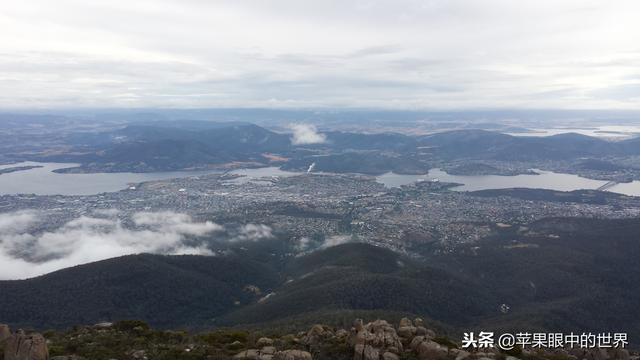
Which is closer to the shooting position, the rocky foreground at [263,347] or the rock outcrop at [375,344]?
the rocky foreground at [263,347]

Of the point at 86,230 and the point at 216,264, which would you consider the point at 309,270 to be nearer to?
the point at 216,264

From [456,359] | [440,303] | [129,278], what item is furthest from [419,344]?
[129,278]

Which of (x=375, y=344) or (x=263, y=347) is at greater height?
(x=375, y=344)

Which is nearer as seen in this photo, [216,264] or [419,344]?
[419,344]

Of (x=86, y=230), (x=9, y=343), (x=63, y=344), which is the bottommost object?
(x=86, y=230)

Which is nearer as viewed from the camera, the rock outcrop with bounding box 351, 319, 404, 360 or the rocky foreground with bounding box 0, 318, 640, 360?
the rocky foreground with bounding box 0, 318, 640, 360

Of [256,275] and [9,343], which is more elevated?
[9,343]

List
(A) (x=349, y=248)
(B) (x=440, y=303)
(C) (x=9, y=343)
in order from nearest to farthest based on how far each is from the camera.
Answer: (C) (x=9, y=343), (B) (x=440, y=303), (A) (x=349, y=248)

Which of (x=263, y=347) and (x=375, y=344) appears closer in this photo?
(x=375, y=344)
